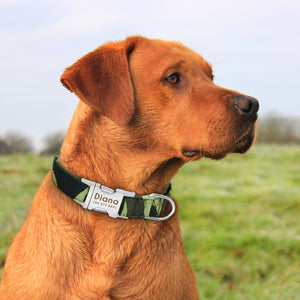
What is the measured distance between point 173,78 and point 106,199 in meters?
1.07

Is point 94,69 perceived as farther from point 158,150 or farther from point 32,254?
point 32,254

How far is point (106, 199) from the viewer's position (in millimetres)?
3094

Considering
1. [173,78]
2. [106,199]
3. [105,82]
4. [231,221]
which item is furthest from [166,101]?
[231,221]

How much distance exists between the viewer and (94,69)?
126 inches

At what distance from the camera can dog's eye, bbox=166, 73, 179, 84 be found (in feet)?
10.7

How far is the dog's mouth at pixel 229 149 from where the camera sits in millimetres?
3180

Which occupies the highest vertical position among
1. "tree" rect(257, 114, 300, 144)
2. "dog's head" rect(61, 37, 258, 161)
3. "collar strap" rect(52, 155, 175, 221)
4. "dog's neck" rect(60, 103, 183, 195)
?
"dog's head" rect(61, 37, 258, 161)

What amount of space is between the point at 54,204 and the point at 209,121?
4.35 feet

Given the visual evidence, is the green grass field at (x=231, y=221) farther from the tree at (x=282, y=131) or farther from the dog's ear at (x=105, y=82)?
the tree at (x=282, y=131)

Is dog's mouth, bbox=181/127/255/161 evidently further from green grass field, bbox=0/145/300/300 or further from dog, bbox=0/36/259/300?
green grass field, bbox=0/145/300/300

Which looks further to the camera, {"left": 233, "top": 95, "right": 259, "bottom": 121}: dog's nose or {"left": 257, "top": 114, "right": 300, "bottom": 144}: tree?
{"left": 257, "top": 114, "right": 300, "bottom": 144}: tree

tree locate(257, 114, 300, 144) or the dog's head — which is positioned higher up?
the dog's head

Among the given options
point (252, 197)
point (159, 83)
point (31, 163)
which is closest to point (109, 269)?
point (159, 83)

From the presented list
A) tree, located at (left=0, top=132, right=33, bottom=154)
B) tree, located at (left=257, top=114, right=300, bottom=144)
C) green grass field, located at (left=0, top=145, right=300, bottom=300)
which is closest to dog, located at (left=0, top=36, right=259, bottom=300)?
green grass field, located at (left=0, top=145, right=300, bottom=300)
